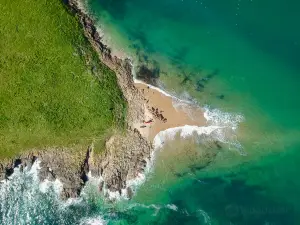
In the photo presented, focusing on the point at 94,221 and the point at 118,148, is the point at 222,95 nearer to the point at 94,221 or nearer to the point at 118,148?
the point at 118,148

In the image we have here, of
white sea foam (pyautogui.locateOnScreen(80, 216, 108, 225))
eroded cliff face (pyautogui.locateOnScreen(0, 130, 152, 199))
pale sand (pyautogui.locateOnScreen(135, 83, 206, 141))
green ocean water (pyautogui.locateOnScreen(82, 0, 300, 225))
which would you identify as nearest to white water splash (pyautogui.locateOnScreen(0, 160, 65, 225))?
eroded cliff face (pyautogui.locateOnScreen(0, 130, 152, 199))

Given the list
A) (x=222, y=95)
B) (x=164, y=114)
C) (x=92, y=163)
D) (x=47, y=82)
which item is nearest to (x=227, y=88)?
(x=222, y=95)

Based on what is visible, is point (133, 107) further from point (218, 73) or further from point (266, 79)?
point (266, 79)

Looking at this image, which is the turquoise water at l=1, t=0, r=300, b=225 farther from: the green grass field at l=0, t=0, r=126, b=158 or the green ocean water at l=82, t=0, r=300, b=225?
the green grass field at l=0, t=0, r=126, b=158

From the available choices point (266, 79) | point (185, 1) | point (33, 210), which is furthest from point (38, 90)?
point (266, 79)

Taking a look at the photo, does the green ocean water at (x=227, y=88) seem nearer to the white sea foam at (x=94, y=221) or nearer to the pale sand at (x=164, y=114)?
the pale sand at (x=164, y=114)
